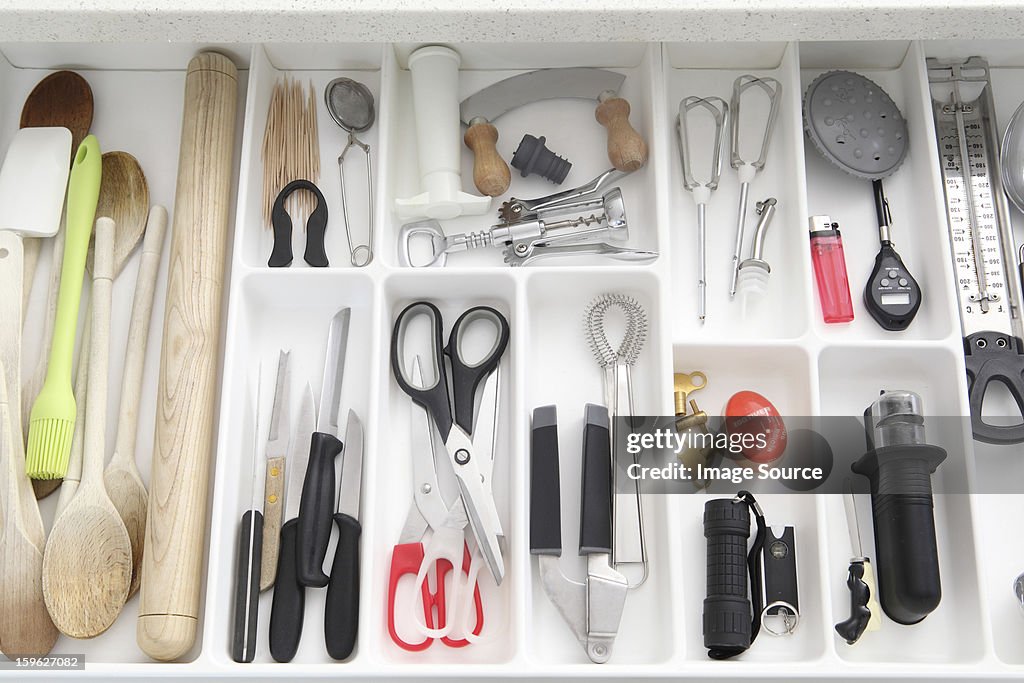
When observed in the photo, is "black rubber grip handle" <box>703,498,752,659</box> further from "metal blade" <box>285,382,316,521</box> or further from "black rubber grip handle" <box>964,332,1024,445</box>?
"metal blade" <box>285,382,316,521</box>

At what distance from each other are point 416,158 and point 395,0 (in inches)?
12.9

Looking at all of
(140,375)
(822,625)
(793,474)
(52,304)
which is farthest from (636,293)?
(52,304)

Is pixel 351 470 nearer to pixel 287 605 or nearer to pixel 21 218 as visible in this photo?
pixel 287 605

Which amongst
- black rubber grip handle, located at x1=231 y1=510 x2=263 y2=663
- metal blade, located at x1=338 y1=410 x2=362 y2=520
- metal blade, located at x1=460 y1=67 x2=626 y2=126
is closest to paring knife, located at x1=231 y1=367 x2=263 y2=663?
black rubber grip handle, located at x1=231 y1=510 x2=263 y2=663

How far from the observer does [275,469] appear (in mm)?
1183

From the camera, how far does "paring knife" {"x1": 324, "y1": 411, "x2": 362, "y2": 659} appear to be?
110 centimetres

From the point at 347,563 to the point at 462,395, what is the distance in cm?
24

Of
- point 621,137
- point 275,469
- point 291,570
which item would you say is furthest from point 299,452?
point 621,137

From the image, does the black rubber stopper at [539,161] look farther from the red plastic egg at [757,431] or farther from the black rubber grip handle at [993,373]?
the black rubber grip handle at [993,373]

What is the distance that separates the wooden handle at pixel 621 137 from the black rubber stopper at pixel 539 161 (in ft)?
0.23

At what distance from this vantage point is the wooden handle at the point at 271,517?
114cm

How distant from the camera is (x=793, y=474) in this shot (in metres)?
1.20

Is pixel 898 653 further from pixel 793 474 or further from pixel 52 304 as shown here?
pixel 52 304

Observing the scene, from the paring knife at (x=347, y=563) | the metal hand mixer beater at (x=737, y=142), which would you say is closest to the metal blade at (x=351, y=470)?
the paring knife at (x=347, y=563)
